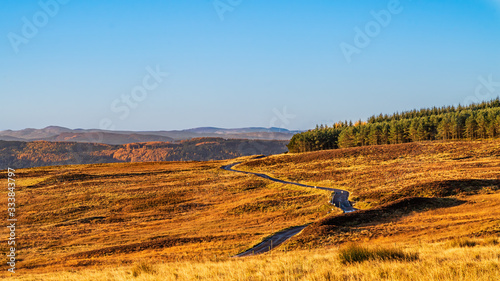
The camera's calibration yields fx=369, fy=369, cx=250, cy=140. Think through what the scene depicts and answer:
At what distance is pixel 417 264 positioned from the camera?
980 centimetres

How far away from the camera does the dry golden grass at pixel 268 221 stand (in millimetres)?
11648

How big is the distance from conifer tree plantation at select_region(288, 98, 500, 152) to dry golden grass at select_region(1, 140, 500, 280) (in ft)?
80.5

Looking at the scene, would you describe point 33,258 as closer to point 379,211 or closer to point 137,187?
point 379,211

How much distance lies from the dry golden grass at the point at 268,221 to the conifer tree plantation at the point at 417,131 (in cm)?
2454

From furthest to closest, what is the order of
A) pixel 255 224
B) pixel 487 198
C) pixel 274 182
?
pixel 274 182 < pixel 255 224 < pixel 487 198

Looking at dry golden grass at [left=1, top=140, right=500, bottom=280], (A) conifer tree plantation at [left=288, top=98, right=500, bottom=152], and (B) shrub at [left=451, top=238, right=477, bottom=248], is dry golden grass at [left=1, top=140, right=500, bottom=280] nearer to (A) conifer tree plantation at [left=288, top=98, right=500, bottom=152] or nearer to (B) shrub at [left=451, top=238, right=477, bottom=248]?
(B) shrub at [left=451, top=238, right=477, bottom=248]

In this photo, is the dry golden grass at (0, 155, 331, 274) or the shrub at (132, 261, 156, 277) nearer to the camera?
the shrub at (132, 261, 156, 277)

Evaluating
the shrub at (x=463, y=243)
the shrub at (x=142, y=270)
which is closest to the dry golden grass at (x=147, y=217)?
the shrub at (x=142, y=270)

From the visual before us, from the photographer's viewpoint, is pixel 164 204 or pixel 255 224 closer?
pixel 255 224

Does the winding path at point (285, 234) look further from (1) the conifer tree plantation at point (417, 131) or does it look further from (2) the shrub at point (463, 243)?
(1) the conifer tree plantation at point (417, 131)

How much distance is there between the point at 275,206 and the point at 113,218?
75.1 ft

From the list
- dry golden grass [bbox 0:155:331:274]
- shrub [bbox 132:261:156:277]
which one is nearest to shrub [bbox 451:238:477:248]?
dry golden grass [bbox 0:155:331:274]

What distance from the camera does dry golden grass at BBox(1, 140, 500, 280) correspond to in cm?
1165

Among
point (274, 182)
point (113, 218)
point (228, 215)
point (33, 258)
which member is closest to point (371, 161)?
point (274, 182)
